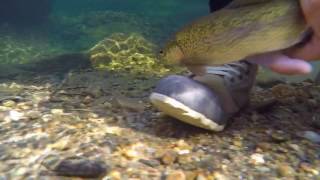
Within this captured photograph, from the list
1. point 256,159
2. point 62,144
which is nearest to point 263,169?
point 256,159

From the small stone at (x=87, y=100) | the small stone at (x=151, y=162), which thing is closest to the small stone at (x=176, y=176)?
the small stone at (x=151, y=162)

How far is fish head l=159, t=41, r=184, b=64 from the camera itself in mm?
2086

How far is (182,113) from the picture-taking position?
2463mm

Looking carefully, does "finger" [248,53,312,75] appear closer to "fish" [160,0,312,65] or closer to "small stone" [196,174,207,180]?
"fish" [160,0,312,65]

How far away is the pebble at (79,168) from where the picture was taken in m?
2.12

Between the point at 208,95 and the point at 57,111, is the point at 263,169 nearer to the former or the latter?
the point at 208,95

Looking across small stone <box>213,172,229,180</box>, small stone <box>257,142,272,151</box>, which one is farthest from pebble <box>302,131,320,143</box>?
small stone <box>213,172,229,180</box>

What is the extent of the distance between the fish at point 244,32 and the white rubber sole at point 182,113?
446 millimetres

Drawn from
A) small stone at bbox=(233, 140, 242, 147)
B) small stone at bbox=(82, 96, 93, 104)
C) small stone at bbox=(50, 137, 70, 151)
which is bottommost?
small stone at bbox=(233, 140, 242, 147)

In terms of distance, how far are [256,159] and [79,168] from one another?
92cm

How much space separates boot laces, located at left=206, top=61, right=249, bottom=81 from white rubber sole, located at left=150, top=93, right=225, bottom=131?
1.29 feet

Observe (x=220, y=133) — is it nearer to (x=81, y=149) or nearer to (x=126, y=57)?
(x=81, y=149)

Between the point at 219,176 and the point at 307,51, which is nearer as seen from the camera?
the point at 307,51

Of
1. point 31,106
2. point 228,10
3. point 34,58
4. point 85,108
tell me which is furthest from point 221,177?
point 34,58
